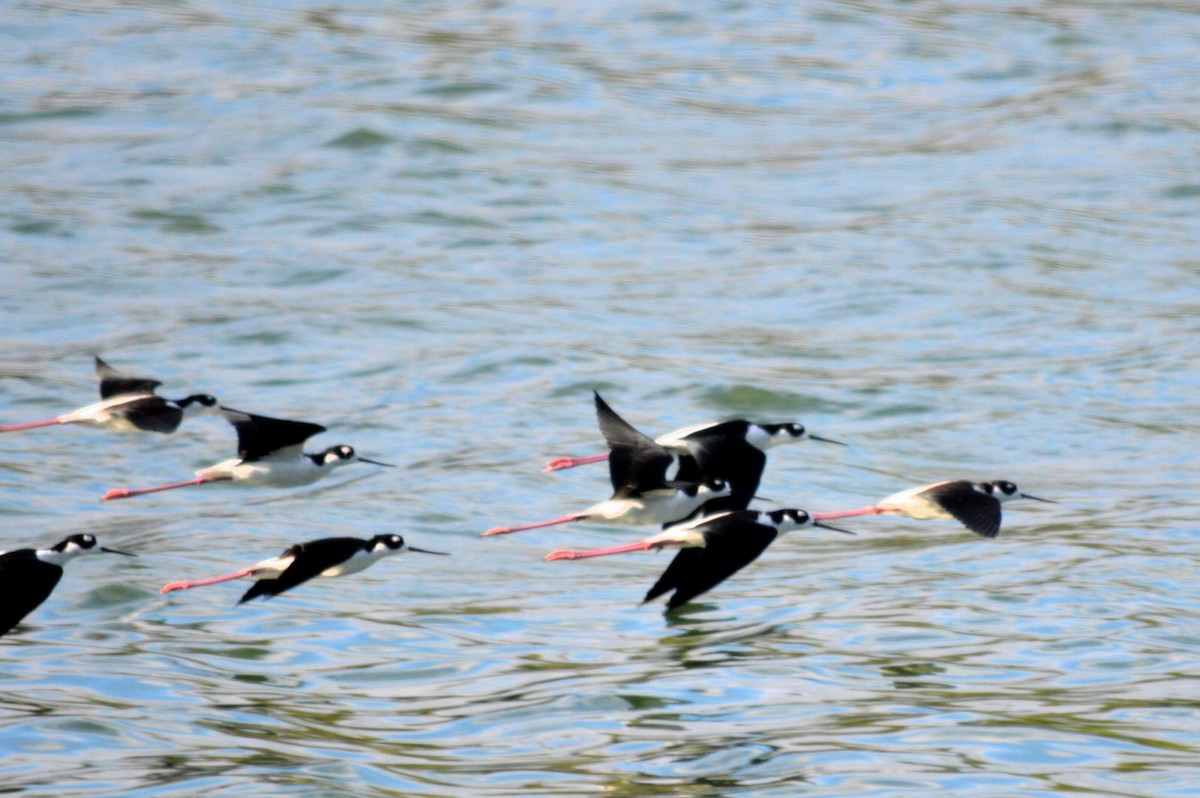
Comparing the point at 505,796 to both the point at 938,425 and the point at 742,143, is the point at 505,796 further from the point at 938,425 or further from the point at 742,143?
the point at 742,143

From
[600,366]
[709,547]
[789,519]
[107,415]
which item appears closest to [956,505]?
[789,519]

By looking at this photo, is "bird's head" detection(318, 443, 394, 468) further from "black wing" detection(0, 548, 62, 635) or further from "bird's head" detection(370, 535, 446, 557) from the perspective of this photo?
"black wing" detection(0, 548, 62, 635)

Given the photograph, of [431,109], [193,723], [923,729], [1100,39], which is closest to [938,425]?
[923,729]

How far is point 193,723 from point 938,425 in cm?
860

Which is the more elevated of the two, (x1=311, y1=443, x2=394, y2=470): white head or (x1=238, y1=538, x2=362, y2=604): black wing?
(x1=238, y1=538, x2=362, y2=604): black wing

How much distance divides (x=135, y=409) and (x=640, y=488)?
10.0 ft

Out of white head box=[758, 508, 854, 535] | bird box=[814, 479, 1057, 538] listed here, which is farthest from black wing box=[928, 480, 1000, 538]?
white head box=[758, 508, 854, 535]

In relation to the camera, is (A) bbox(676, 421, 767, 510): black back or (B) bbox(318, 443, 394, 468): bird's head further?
(B) bbox(318, 443, 394, 468): bird's head

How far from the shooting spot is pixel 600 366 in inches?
665

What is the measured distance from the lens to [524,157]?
22.7 m

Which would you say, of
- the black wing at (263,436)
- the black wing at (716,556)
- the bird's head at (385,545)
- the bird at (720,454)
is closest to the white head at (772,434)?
the bird at (720,454)

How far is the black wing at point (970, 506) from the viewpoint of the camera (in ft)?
33.0

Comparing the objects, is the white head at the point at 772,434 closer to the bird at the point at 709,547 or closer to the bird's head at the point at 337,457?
the bird at the point at 709,547

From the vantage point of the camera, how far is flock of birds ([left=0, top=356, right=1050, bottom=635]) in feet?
30.2
